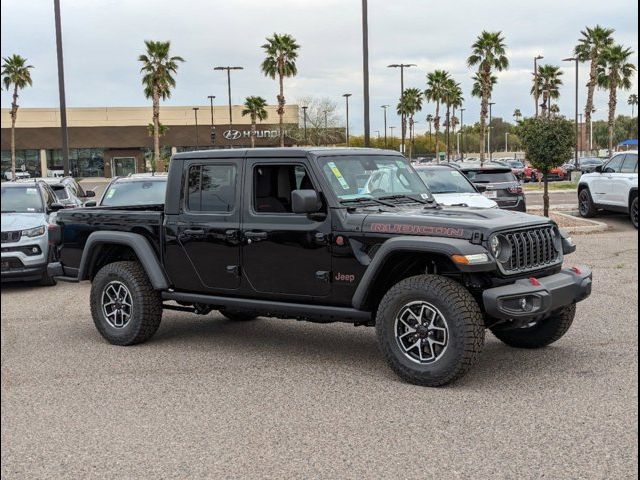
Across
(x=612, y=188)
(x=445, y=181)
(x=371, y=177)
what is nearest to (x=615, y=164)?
(x=612, y=188)

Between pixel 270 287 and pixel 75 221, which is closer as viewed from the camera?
pixel 270 287

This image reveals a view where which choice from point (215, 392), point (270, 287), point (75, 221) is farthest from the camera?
point (75, 221)

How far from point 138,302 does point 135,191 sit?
5669mm

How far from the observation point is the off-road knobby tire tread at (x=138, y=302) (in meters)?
7.12

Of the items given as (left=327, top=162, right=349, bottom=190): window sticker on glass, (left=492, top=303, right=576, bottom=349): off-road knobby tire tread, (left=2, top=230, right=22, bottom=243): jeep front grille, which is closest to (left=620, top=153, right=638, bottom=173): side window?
(left=492, top=303, right=576, bottom=349): off-road knobby tire tread

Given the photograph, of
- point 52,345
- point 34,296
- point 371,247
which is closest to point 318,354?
point 371,247

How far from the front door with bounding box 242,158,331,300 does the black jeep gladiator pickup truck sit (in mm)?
11

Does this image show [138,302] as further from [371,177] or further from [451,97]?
[451,97]

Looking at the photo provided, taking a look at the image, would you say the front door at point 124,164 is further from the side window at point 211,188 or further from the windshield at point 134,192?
the side window at point 211,188

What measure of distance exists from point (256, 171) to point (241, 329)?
6.94ft

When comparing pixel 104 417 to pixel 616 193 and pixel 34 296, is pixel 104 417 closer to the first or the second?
pixel 34 296

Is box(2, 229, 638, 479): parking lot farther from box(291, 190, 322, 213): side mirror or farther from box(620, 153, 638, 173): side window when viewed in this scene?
box(620, 153, 638, 173): side window

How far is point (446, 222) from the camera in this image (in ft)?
18.9

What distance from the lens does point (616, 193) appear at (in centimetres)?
1761
